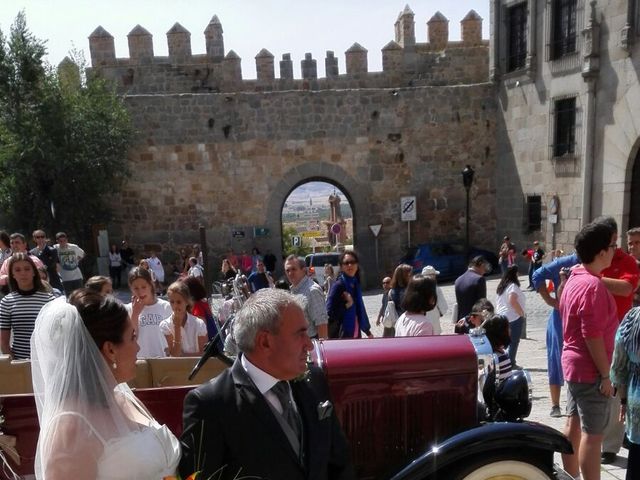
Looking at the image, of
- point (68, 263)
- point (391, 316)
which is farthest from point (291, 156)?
point (391, 316)

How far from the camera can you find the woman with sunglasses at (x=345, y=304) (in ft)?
18.1

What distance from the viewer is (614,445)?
3955 millimetres

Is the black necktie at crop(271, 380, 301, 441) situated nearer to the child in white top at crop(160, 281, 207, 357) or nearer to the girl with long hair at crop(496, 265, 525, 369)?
the child in white top at crop(160, 281, 207, 357)

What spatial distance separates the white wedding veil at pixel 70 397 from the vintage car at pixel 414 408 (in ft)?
3.63

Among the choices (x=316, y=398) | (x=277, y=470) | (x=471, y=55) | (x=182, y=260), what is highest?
(x=471, y=55)

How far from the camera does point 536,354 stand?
720 cm

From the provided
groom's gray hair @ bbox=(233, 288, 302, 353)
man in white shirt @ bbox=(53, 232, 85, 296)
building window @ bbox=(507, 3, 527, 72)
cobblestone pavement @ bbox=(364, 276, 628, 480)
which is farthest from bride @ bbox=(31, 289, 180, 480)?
building window @ bbox=(507, 3, 527, 72)

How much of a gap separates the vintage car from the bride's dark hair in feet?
3.53

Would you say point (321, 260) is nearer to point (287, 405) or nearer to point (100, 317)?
point (287, 405)

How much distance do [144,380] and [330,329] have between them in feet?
7.67

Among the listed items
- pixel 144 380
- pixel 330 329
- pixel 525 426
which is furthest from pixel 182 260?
pixel 525 426

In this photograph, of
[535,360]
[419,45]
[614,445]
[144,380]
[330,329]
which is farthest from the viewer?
[419,45]

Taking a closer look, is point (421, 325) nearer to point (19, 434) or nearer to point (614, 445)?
point (614, 445)

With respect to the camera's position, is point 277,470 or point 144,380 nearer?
point 277,470
